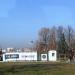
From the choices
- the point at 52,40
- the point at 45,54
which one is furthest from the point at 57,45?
the point at 45,54

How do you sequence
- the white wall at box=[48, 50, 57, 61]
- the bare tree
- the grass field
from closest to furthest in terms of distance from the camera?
the grass field
the white wall at box=[48, 50, 57, 61]
the bare tree

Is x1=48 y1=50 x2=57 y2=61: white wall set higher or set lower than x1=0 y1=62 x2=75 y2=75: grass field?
higher

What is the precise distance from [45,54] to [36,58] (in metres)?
3.75

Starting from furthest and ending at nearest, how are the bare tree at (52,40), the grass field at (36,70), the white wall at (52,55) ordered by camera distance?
the bare tree at (52,40) → the white wall at (52,55) → the grass field at (36,70)

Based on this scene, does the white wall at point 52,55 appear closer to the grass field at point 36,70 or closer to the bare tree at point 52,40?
the bare tree at point 52,40

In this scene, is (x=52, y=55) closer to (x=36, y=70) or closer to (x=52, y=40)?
(x=52, y=40)

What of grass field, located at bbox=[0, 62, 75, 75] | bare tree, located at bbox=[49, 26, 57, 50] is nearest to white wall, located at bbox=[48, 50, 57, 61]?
bare tree, located at bbox=[49, 26, 57, 50]

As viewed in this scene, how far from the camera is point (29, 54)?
10975cm

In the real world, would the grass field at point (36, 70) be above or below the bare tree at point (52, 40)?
below

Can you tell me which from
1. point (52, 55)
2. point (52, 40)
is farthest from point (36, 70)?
point (52, 40)

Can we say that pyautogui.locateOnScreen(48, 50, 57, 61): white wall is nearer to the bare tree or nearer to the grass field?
the bare tree

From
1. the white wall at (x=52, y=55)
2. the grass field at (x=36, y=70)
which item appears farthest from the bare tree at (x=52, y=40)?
the grass field at (x=36, y=70)

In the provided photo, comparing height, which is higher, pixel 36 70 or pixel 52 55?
pixel 52 55

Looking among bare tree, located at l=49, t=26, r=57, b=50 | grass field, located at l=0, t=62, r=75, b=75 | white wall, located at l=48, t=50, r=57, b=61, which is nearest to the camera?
grass field, located at l=0, t=62, r=75, b=75
